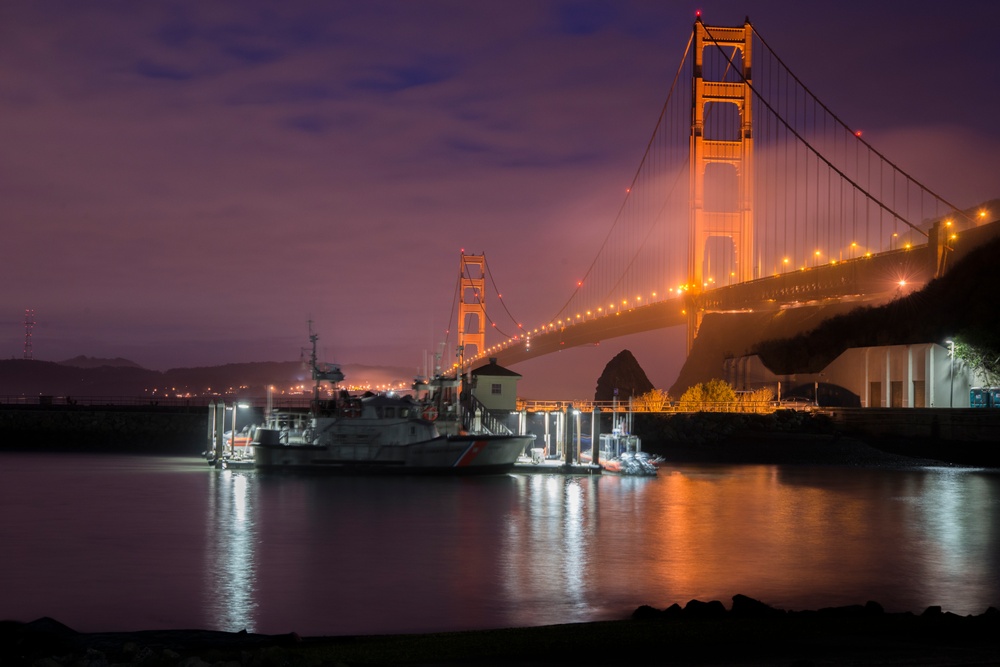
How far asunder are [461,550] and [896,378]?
39.3 meters

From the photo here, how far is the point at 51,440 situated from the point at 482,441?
38150mm

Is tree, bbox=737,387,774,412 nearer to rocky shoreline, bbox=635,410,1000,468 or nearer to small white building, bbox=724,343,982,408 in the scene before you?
small white building, bbox=724,343,982,408

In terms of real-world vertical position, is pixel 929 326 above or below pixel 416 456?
above

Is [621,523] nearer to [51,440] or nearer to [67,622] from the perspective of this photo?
[67,622]

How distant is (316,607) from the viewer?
1455 cm

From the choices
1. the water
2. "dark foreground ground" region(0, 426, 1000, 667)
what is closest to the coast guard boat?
the water

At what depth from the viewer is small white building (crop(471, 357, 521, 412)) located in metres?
50.7

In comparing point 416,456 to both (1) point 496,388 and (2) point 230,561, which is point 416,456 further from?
(2) point 230,561

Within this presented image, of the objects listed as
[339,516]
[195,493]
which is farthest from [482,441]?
[339,516]

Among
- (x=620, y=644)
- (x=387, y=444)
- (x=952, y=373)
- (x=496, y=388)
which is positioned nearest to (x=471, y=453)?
(x=387, y=444)

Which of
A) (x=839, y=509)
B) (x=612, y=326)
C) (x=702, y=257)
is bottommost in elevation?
(x=839, y=509)

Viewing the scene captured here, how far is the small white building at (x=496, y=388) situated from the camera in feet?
166

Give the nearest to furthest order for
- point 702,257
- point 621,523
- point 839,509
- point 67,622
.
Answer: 1. point 67,622
2. point 621,523
3. point 839,509
4. point 702,257

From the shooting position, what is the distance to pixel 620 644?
1030 centimetres
